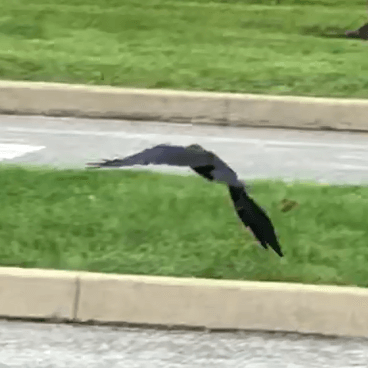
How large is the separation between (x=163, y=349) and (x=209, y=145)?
243 inches

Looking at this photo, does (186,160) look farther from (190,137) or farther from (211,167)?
(190,137)

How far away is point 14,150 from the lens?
10.3 metres

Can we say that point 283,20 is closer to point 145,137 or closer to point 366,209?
point 145,137

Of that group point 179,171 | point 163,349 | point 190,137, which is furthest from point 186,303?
point 190,137

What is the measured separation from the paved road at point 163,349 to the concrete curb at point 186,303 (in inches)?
2.2

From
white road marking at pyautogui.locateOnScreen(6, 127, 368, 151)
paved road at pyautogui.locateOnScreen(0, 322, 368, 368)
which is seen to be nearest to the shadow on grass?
white road marking at pyautogui.locateOnScreen(6, 127, 368, 151)

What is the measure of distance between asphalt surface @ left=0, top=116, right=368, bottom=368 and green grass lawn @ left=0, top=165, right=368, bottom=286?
0.78 m

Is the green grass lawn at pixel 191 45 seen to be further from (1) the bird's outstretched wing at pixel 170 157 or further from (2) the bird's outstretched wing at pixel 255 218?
(1) the bird's outstretched wing at pixel 170 157

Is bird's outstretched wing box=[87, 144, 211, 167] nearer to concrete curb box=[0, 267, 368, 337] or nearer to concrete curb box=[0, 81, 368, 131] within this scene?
concrete curb box=[0, 267, 368, 337]

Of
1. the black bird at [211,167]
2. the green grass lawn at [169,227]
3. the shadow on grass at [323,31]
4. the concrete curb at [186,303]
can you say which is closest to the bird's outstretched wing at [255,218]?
the black bird at [211,167]

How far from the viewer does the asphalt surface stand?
4.73 metres

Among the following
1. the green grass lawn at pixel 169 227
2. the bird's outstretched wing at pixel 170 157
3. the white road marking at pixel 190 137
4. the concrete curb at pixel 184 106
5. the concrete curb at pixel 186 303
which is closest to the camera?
the concrete curb at pixel 186 303

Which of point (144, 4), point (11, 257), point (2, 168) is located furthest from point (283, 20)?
point (11, 257)

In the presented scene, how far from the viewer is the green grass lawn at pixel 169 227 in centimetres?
587
